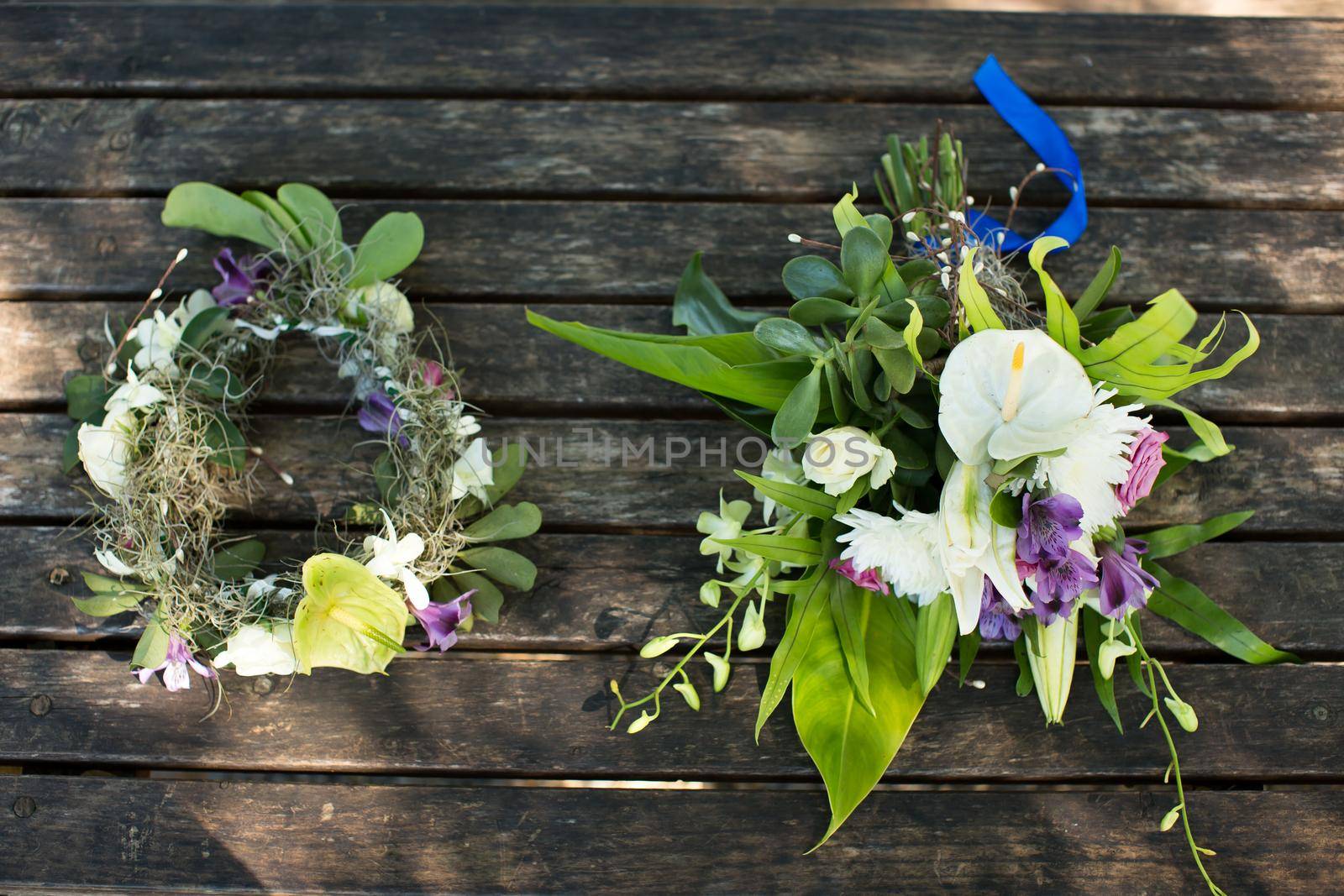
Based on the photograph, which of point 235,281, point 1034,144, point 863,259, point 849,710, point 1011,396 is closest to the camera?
point 1011,396

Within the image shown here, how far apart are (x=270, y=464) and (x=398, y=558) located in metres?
0.24

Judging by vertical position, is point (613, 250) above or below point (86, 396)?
above

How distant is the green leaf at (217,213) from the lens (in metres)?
1.00

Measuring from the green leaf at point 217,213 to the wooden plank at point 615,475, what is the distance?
21 centimetres

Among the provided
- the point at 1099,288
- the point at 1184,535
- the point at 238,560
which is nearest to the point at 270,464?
the point at 238,560

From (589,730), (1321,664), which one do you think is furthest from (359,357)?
(1321,664)

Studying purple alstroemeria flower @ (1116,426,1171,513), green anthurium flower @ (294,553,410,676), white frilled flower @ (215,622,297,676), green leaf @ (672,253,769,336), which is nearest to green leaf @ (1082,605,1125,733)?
purple alstroemeria flower @ (1116,426,1171,513)

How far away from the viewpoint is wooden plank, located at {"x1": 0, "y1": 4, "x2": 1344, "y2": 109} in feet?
3.69

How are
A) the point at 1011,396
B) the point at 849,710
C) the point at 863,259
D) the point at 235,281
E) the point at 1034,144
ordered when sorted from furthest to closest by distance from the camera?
the point at 1034,144 → the point at 235,281 → the point at 849,710 → the point at 863,259 → the point at 1011,396

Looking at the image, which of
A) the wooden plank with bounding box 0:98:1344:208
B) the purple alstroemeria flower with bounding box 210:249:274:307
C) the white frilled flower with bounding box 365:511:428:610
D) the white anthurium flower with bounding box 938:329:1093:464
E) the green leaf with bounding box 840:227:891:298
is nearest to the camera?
the white anthurium flower with bounding box 938:329:1093:464

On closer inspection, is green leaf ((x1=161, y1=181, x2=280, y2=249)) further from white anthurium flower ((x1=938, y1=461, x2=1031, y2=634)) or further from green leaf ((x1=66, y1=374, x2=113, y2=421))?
white anthurium flower ((x1=938, y1=461, x2=1031, y2=634))

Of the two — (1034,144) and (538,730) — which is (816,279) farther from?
(538,730)

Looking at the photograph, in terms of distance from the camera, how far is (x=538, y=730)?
38.4 inches

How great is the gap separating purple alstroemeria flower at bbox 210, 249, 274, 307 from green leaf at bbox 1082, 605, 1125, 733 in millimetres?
938
